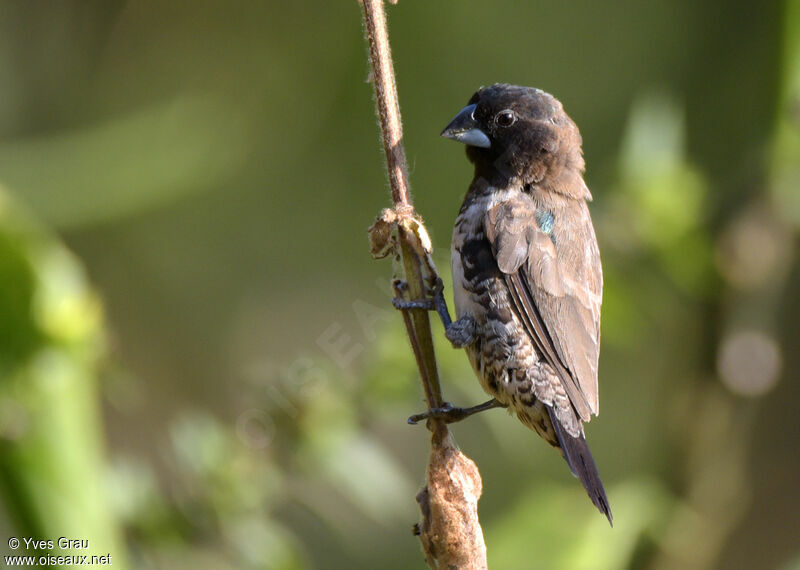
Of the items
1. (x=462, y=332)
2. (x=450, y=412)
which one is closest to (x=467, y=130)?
(x=462, y=332)

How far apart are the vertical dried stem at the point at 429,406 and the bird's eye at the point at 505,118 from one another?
38.6 inches

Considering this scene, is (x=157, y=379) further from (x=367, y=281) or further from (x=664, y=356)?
(x=664, y=356)

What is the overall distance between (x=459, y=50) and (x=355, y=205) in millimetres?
1005

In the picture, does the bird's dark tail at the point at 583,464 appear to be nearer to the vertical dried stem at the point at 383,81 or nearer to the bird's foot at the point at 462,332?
the bird's foot at the point at 462,332

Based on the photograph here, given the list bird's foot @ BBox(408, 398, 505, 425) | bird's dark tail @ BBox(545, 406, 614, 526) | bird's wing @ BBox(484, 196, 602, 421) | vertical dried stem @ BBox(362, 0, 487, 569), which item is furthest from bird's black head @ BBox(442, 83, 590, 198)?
vertical dried stem @ BBox(362, 0, 487, 569)

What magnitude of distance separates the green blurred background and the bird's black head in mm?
341

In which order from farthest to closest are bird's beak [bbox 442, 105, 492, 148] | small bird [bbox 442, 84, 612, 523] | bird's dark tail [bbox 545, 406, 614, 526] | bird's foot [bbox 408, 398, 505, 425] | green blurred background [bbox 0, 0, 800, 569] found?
green blurred background [bbox 0, 0, 800, 569] < bird's beak [bbox 442, 105, 492, 148] < small bird [bbox 442, 84, 612, 523] < bird's dark tail [bbox 545, 406, 614, 526] < bird's foot [bbox 408, 398, 505, 425]

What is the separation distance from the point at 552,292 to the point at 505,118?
A: 1.89 feet

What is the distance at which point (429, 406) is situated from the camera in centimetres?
181

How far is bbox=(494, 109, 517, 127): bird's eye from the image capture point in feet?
9.18

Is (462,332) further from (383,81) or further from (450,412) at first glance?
(383,81)

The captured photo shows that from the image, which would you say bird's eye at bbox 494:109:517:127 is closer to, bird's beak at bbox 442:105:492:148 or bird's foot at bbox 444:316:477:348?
bird's beak at bbox 442:105:492:148

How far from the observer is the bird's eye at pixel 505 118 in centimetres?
280

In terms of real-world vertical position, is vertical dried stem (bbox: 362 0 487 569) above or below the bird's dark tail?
above
